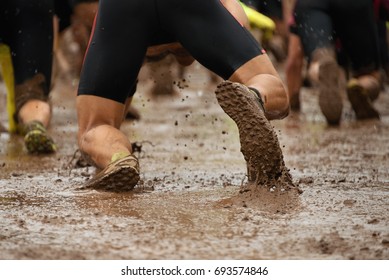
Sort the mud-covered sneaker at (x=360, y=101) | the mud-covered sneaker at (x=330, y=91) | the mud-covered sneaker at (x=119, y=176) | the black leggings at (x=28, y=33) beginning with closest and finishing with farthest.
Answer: the mud-covered sneaker at (x=119, y=176), the black leggings at (x=28, y=33), the mud-covered sneaker at (x=330, y=91), the mud-covered sneaker at (x=360, y=101)

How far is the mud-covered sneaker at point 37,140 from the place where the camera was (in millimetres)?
5656

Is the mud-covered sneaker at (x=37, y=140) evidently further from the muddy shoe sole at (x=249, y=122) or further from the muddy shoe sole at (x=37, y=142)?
the muddy shoe sole at (x=249, y=122)

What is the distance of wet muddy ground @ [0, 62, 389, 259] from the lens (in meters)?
3.14

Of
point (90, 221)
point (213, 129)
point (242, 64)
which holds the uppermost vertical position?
point (242, 64)

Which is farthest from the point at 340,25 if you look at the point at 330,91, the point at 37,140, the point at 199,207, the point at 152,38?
the point at 199,207

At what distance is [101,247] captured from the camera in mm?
3145

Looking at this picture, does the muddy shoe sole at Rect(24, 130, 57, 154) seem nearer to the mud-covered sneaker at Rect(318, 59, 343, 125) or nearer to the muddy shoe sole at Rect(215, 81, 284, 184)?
the muddy shoe sole at Rect(215, 81, 284, 184)

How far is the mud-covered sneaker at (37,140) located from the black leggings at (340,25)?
2381mm

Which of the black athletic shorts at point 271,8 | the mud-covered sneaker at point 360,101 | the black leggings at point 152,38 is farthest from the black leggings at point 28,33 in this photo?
the black athletic shorts at point 271,8

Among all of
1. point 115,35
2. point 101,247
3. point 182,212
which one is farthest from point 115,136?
point 101,247

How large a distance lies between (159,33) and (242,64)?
42 centimetres

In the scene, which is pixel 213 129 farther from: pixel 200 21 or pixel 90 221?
pixel 90 221

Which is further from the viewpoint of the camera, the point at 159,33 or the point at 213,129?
the point at 213,129
